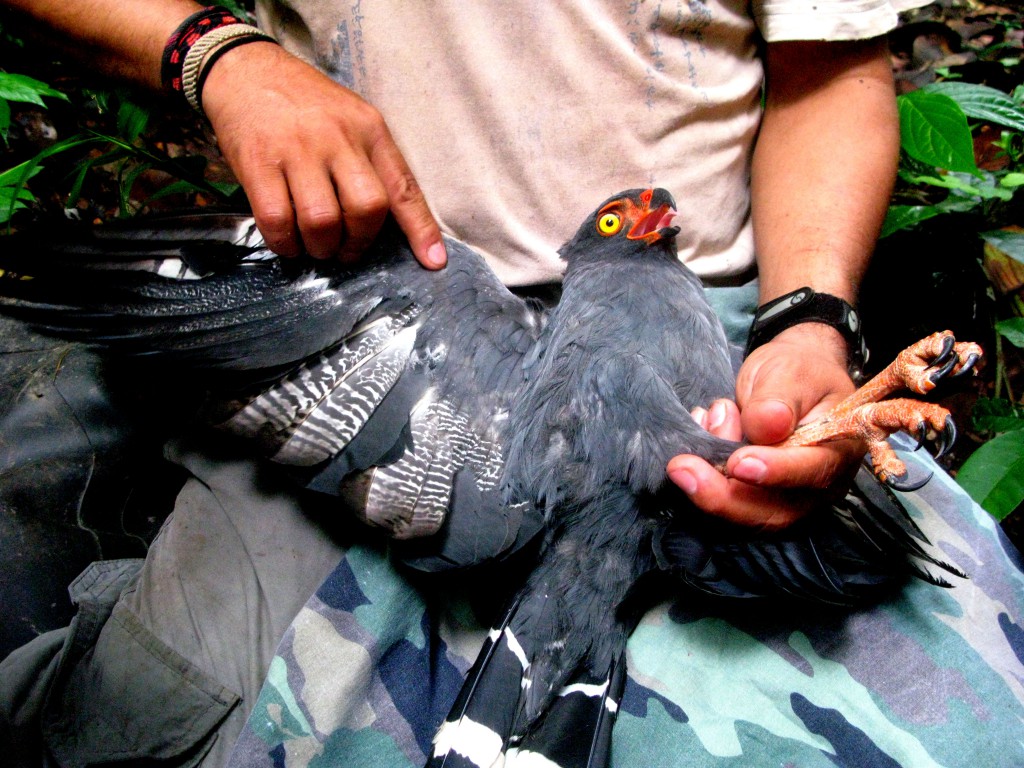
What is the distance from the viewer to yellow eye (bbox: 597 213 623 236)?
66.9 inches

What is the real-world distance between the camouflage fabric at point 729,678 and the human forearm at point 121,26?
1.28 meters

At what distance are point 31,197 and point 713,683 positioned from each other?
7.60 ft

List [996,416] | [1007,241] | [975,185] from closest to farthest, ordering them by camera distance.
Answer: [996,416] → [1007,241] → [975,185]

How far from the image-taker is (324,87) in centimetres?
144

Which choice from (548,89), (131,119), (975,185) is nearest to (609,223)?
(548,89)

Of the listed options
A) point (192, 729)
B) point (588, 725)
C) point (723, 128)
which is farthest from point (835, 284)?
point (192, 729)

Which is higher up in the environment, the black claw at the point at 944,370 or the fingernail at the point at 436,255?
the fingernail at the point at 436,255

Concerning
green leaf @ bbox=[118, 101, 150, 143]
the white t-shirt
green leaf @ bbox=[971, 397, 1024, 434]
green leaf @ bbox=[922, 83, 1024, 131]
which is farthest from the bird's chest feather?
green leaf @ bbox=[922, 83, 1024, 131]

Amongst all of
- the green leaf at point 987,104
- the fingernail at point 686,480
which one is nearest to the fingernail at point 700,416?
the fingernail at point 686,480

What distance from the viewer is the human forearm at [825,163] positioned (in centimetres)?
179

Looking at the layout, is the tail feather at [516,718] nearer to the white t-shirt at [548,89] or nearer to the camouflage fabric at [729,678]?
the camouflage fabric at [729,678]

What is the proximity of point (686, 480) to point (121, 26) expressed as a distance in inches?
65.7

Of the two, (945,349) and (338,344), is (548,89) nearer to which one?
(338,344)

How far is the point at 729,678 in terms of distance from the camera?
1.40 meters
